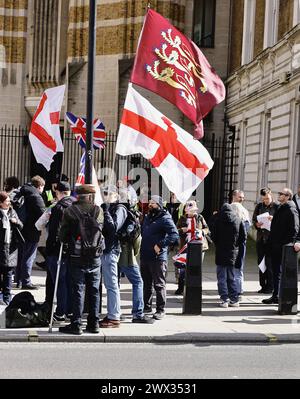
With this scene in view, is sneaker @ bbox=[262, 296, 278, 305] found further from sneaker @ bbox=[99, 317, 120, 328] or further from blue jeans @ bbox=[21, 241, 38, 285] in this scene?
blue jeans @ bbox=[21, 241, 38, 285]

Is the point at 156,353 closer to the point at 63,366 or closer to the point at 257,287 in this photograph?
the point at 63,366

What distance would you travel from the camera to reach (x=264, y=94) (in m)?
23.9

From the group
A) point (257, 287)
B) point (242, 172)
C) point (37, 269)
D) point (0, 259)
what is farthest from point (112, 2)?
point (0, 259)

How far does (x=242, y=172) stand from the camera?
2683cm

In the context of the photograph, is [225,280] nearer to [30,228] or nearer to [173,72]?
[173,72]

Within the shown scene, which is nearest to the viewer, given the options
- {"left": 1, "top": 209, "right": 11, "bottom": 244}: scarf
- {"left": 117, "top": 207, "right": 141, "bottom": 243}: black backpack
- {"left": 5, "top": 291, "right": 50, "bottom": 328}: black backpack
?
{"left": 5, "top": 291, "right": 50, "bottom": 328}: black backpack

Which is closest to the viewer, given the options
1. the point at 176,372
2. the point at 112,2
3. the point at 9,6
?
the point at 176,372

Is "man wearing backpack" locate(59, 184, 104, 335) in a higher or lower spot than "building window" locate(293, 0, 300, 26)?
lower

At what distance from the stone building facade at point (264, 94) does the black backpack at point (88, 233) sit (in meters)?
12.1

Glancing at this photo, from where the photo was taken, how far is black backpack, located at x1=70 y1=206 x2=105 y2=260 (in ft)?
30.4

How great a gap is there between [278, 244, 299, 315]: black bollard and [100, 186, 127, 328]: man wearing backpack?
2783 millimetres

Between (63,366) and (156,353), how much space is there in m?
1.32

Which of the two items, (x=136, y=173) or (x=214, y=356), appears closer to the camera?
(x=214, y=356)

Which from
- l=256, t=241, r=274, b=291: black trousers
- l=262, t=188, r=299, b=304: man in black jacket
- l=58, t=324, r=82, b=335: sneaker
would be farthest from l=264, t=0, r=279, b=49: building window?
l=58, t=324, r=82, b=335: sneaker
